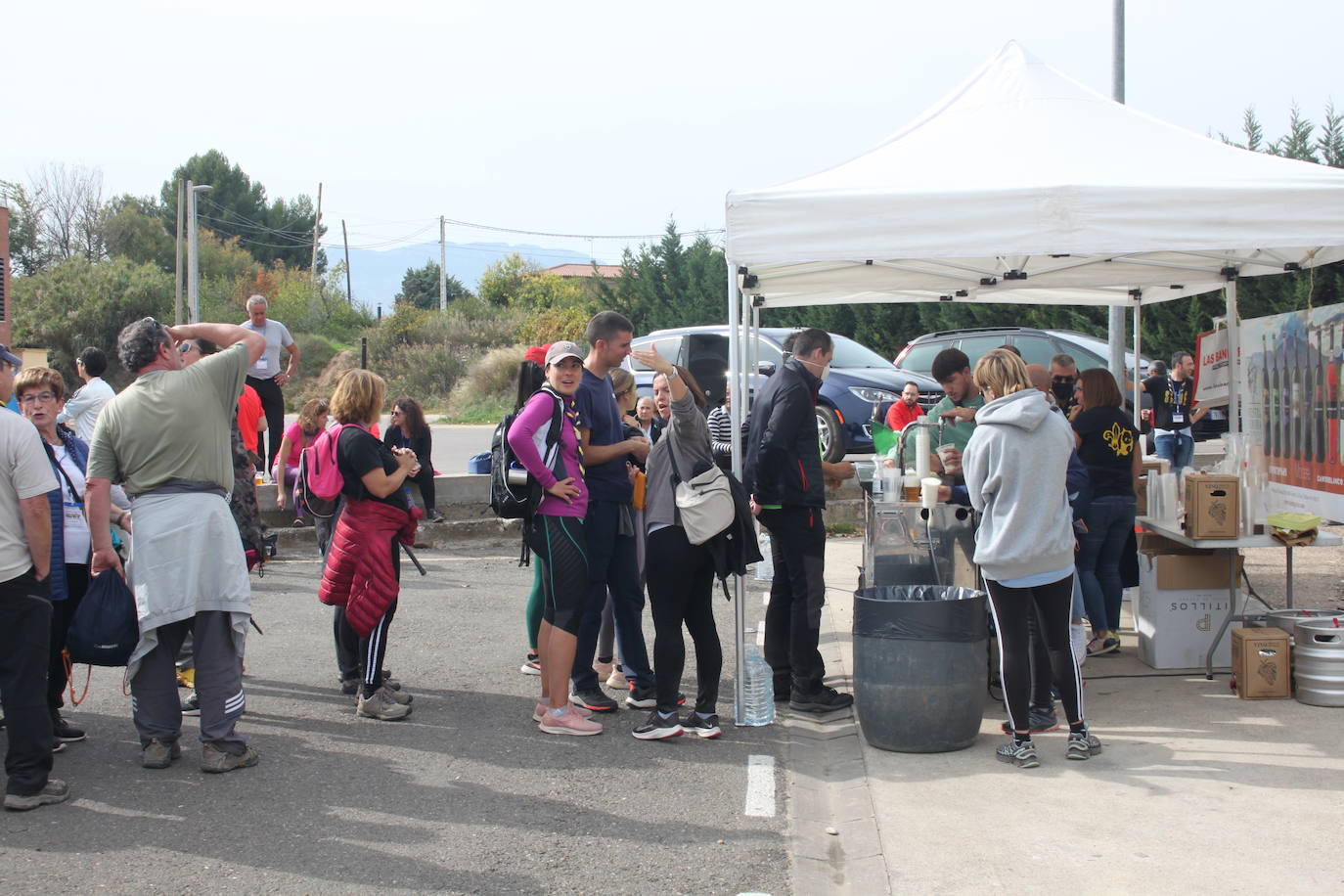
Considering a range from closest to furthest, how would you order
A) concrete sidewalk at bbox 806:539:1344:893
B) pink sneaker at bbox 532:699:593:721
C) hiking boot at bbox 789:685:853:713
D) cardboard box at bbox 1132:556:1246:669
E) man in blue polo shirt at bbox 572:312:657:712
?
1. concrete sidewalk at bbox 806:539:1344:893
2. man in blue polo shirt at bbox 572:312:657:712
3. pink sneaker at bbox 532:699:593:721
4. hiking boot at bbox 789:685:853:713
5. cardboard box at bbox 1132:556:1246:669

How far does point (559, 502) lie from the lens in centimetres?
546

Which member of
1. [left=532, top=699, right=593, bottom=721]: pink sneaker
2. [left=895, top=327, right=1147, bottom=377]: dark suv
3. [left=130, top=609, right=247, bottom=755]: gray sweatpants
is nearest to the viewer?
[left=130, top=609, right=247, bottom=755]: gray sweatpants

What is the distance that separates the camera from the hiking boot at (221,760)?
5.02 m

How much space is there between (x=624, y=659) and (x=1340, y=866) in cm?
344

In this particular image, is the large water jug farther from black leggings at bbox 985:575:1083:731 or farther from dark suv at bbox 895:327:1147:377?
dark suv at bbox 895:327:1147:377

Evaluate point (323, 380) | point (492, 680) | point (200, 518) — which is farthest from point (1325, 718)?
point (323, 380)

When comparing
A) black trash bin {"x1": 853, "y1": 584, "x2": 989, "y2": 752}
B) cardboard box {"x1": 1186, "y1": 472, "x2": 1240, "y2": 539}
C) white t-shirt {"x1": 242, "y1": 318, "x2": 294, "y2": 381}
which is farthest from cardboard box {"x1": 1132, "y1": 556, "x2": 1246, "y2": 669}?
white t-shirt {"x1": 242, "y1": 318, "x2": 294, "y2": 381}

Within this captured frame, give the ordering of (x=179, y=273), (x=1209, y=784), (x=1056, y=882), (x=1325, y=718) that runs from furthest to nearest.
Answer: (x=179, y=273) < (x=1325, y=718) < (x=1209, y=784) < (x=1056, y=882)

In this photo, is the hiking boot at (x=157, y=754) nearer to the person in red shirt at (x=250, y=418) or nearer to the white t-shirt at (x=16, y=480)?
the white t-shirt at (x=16, y=480)

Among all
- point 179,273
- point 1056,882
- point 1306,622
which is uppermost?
point 179,273

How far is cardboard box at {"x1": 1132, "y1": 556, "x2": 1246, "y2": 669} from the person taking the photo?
268 inches

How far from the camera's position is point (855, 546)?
38.1 feet

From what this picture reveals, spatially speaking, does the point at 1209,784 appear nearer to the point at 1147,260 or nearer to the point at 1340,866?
the point at 1340,866

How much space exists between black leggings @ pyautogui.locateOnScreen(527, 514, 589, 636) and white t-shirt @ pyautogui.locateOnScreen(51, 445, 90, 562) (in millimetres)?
2026
